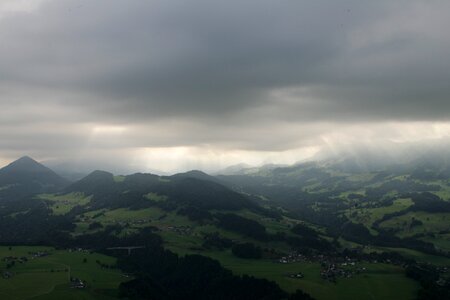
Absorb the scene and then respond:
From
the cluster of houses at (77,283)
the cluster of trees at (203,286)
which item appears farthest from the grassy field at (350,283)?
the cluster of houses at (77,283)

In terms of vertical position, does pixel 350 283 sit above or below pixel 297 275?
below

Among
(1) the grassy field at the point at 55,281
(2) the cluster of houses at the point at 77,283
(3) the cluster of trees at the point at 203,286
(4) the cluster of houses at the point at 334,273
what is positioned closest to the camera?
(1) the grassy field at the point at 55,281

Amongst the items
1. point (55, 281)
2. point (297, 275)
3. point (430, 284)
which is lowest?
point (297, 275)

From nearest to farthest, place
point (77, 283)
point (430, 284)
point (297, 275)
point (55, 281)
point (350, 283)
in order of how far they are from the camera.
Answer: point (430, 284) → point (77, 283) → point (55, 281) → point (350, 283) → point (297, 275)

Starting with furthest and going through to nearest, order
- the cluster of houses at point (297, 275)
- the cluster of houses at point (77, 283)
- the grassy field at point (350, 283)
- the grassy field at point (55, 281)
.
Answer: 1. the cluster of houses at point (297, 275)
2. the cluster of houses at point (77, 283)
3. the grassy field at point (350, 283)
4. the grassy field at point (55, 281)

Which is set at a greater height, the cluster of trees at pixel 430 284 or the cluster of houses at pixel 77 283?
the cluster of houses at pixel 77 283

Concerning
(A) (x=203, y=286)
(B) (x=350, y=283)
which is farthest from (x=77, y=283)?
(B) (x=350, y=283)

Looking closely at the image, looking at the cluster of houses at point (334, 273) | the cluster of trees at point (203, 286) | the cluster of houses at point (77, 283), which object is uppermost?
the cluster of houses at point (77, 283)

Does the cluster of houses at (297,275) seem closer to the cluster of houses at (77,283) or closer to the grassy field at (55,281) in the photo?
the grassy field at (55,281)

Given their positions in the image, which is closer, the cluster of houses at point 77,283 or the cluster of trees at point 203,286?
the cluster of trees at point 203,286

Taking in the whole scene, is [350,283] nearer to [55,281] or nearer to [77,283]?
[77,283]

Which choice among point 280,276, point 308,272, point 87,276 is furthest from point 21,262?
point 308,272

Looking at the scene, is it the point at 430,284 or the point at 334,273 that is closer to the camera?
the point at 430,284
